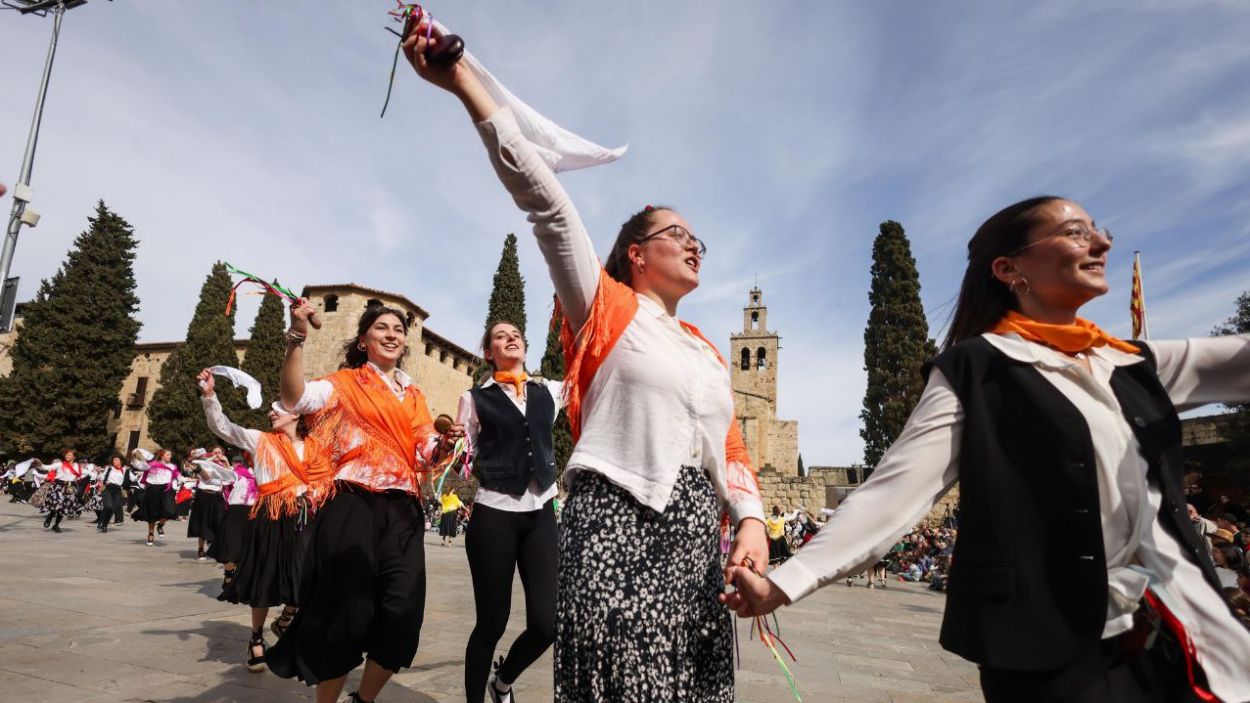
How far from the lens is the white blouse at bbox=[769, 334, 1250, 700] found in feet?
4.67

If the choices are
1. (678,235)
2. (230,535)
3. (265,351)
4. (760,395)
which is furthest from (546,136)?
(760,395)

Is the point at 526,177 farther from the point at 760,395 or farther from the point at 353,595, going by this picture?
the point at 760,395

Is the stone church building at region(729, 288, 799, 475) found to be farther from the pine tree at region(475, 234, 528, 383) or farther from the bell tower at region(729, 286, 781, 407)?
the pine tree at region(475, 234, 528, 383)

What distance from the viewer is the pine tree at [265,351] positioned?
1508 inches

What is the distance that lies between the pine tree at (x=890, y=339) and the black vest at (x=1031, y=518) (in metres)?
32.1

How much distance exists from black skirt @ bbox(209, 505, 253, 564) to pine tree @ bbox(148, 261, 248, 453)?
32.2 meters

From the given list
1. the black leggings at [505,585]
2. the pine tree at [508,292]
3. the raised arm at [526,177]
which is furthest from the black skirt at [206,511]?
the pine tree at [508,292]

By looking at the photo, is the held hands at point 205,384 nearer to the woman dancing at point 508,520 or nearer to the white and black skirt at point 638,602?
the woman dancing at point 508,520

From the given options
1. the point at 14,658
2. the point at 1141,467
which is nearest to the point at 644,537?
the point at 1141,467

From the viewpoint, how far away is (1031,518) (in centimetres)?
147

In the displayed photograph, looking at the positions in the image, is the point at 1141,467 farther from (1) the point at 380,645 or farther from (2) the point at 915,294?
(2) the point at 915,294

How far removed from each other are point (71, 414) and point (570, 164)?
44446 mm

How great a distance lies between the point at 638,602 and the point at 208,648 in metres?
4.62

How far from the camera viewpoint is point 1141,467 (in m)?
1.53
